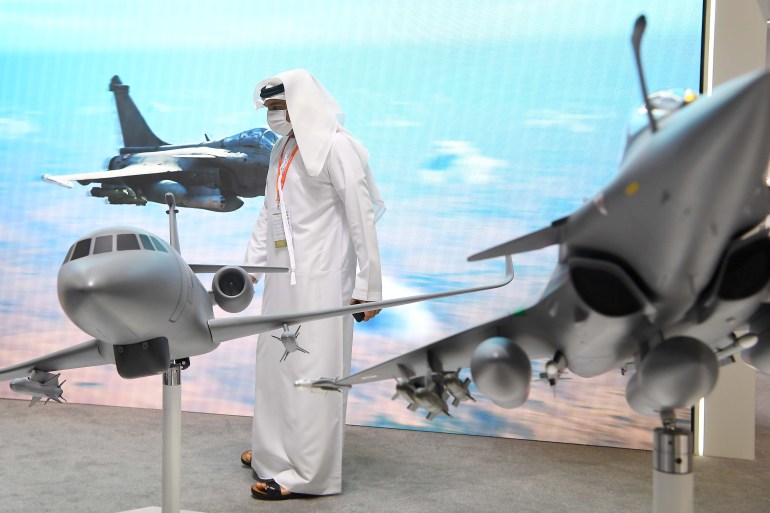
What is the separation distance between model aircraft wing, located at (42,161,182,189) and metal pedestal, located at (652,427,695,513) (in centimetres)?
498

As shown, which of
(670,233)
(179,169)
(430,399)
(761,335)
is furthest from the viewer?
(179,169)

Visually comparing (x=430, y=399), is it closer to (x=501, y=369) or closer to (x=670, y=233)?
(x=501, y=369)

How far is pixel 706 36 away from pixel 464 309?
7.00 feet

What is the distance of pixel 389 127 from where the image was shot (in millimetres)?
5414

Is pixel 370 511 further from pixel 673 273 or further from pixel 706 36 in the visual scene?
pixel 706 36

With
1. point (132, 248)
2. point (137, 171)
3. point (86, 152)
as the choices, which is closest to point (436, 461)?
point (132, 248)

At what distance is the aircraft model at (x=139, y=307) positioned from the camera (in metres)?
2.03

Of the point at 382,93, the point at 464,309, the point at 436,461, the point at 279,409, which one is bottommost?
the point at 436,461

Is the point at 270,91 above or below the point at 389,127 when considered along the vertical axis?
below

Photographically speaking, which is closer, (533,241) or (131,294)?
(533,241)

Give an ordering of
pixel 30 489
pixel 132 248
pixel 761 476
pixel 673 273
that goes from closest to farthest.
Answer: pixel 673 273
pixel 132 248
pixel 30 489
pixel 761 476

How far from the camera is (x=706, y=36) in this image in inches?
179

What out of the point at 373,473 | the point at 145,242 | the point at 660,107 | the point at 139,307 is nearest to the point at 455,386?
the point at 660,107

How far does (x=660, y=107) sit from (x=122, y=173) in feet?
17.7
